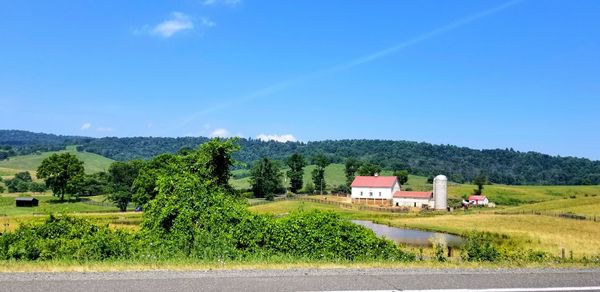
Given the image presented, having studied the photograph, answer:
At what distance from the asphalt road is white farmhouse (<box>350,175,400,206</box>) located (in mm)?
106882

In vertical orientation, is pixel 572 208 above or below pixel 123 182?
below

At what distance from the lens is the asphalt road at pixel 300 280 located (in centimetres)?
1050

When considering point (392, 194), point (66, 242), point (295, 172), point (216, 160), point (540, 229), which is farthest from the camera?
point (295, 172)

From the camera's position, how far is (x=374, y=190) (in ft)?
394

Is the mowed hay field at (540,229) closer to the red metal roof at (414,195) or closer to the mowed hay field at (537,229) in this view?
the mowed hay field at (537,229)

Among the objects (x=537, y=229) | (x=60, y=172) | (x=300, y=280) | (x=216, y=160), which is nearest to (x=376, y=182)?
(x=537, y=229)

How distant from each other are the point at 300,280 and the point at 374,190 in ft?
363

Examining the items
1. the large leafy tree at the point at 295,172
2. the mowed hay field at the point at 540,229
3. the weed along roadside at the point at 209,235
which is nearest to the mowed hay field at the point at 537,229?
the mowed hay field at the point at 540,229

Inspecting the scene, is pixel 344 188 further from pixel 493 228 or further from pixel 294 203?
pixel 493 228

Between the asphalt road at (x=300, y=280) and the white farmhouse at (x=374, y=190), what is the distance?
351 feet

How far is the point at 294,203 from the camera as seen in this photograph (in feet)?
344

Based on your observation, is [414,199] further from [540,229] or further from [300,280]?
[300,280]

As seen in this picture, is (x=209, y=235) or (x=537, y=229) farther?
(x=537, y=229)

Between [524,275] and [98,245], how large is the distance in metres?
13.9
